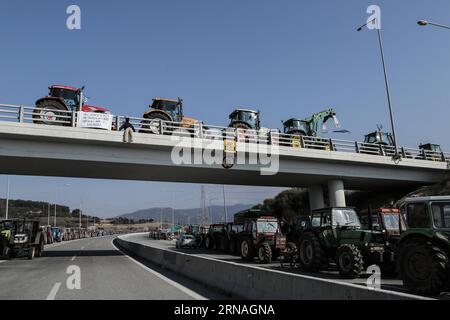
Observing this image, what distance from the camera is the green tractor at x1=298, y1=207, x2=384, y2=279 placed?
1172 centimetres

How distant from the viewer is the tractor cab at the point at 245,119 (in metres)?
26.9

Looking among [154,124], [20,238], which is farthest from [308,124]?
[20,238]

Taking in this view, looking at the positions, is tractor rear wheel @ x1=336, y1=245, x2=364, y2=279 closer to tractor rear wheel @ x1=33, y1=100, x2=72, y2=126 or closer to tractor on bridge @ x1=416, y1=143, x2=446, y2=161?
tractor rear wheel @ x1=33, y1=100, x2=72, y2=126

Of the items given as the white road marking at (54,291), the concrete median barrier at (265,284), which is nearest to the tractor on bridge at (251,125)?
the concrete median barrier at (265,284)

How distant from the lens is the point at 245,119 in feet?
89.4

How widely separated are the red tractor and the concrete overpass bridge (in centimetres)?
73

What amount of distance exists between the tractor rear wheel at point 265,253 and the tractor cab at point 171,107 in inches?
423

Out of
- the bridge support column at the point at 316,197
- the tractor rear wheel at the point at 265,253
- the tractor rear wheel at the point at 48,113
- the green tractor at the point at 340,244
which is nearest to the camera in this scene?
the green tractor at the point at 340,244

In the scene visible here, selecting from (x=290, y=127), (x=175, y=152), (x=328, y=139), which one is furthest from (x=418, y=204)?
(x=290, y=127)

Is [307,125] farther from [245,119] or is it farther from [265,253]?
[265,253]

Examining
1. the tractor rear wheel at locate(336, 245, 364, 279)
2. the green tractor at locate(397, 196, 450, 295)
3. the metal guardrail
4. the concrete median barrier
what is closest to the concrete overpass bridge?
the metal guardrail

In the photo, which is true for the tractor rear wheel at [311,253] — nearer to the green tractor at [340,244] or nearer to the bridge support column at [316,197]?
the green tractor at [340,244]

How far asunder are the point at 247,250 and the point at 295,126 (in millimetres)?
12875
